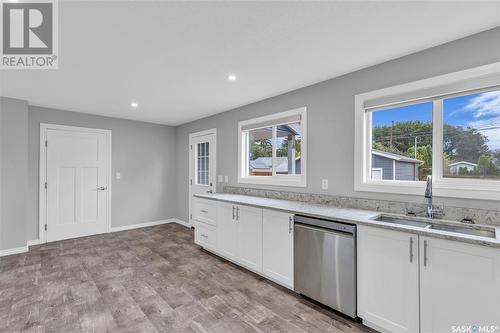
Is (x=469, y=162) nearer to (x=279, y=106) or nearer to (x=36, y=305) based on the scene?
(x=279, y=106)

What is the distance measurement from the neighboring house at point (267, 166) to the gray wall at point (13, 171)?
360cm

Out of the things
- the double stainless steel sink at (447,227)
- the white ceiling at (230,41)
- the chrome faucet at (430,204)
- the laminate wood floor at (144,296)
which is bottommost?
the laminate wood floor at (144,296)

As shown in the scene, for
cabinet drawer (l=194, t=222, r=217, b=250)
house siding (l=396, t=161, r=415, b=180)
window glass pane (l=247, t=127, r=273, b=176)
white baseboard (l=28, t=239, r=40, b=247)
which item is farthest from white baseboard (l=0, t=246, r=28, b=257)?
house siding (l=396, t=161, r=415, b=180)

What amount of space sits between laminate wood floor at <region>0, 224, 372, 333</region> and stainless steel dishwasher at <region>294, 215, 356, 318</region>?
144 millimetres

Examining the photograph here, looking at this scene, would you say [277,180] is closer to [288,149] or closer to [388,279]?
[288,149]

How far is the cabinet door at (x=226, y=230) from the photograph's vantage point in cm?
325

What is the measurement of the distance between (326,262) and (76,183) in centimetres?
463

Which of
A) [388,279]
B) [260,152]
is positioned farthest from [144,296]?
[260,152]

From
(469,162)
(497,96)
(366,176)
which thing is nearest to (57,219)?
(366,176)

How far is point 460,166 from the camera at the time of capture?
2111 mm

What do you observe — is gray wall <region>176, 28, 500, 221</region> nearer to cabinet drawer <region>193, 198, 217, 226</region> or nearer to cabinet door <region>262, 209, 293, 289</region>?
cabinet door <region>262, 209, 293, 289</region>

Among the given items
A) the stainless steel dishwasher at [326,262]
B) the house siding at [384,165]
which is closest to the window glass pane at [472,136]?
the house siding at [384,165]

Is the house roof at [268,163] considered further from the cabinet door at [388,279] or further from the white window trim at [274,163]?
the cabinet door at [388,279]

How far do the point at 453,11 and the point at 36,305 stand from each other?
4.31 m
